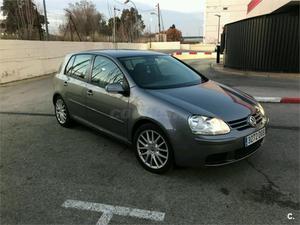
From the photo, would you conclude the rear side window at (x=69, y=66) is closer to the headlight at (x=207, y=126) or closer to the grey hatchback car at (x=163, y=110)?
the grey hatchback car at (x=163, y=110)

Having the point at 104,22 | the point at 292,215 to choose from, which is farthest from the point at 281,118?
the point at 104,22

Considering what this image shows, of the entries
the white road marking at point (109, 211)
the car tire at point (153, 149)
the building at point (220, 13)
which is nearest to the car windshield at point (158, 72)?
the car tire at point (153, 149)

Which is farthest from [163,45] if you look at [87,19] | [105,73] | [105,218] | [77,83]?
[105,218]

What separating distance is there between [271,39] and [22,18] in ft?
46.4

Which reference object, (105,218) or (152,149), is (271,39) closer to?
(152,149)

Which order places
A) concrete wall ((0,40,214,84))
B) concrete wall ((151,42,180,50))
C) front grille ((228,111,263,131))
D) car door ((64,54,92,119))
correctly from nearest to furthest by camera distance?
front grille ((228,111,263,131)) < car door ((64,54,92,119)) < concrete wall ((0,40,214,84)) < concrete wall ((151,42,180,50))

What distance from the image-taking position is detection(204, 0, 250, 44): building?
75.1 meters

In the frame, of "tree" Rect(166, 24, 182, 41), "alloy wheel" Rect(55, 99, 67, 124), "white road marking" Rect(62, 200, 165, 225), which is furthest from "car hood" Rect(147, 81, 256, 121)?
"tree" Rect(166, 24, 182, 41)

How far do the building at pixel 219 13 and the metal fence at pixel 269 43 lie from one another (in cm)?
6292

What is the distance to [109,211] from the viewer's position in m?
3.28

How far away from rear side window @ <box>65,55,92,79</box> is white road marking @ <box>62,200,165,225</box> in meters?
2.46

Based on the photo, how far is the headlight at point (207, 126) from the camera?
3.58 m

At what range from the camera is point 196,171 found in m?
4.12

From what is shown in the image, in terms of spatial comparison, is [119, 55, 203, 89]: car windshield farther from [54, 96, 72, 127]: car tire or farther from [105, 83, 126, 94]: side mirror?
[54, 96, 72, 127]: car tire
